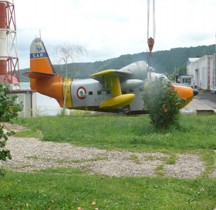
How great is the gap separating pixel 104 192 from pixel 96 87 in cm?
1538

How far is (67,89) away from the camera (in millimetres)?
20781

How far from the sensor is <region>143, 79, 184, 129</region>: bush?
474 inches

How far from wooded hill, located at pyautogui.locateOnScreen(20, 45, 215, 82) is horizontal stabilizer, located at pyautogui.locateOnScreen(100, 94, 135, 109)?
80.7 inches

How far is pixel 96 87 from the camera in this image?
2042cm

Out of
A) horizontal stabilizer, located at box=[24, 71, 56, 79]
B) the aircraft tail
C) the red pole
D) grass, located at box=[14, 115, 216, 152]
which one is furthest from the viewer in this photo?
the red pole

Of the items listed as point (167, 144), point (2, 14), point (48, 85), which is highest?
point (2, 14)

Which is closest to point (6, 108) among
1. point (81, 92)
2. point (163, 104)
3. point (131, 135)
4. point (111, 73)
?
point (131, 135)

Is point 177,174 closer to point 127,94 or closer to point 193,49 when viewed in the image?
point 127,94

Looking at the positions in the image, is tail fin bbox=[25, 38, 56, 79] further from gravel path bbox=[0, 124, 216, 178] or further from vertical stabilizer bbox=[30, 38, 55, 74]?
gravel path bbox=[0, 124, 216, 178]

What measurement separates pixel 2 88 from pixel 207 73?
2385 inches

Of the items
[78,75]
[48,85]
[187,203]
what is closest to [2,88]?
[187,203]

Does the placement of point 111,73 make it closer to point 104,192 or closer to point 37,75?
point 37,75

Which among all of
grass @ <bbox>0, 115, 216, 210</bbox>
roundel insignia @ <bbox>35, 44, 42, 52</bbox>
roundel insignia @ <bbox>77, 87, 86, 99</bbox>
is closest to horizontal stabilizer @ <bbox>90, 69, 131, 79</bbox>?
roundel insignia @ <bbox>77, 87, 86, 99</bbox>

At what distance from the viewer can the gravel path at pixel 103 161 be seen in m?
7.15
